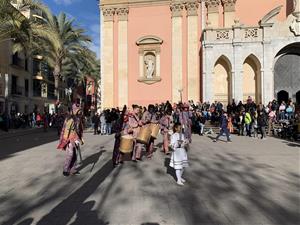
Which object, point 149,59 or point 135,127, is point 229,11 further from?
point 135,127

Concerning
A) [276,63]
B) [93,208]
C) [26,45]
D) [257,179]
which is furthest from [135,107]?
[276,63]

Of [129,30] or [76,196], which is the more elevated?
[129,30]

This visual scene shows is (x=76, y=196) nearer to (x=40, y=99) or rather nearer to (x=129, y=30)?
(x=129, y=30)

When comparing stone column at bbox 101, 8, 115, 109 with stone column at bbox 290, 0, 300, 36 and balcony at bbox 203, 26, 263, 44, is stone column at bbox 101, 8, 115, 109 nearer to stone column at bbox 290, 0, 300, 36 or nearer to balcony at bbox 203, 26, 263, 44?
balcony at bbox 203, 26, 263, 44

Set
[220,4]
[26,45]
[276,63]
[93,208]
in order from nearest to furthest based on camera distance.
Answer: [93,208] < [26,45] < [276,63] < [220,4]

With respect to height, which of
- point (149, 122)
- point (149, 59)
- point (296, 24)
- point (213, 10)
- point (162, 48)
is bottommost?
point (149, 122)

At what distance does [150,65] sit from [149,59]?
55 cm

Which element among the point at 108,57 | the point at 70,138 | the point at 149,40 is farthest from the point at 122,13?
the point at 70,138

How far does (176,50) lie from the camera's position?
30688mm

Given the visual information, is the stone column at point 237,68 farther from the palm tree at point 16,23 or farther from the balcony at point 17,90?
the balcony at point 17,90

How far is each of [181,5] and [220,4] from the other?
10.6ft

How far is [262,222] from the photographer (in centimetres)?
512

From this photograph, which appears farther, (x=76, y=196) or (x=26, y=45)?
(x=26, y=45)

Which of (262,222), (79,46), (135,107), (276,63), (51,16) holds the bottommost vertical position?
(262,222)
